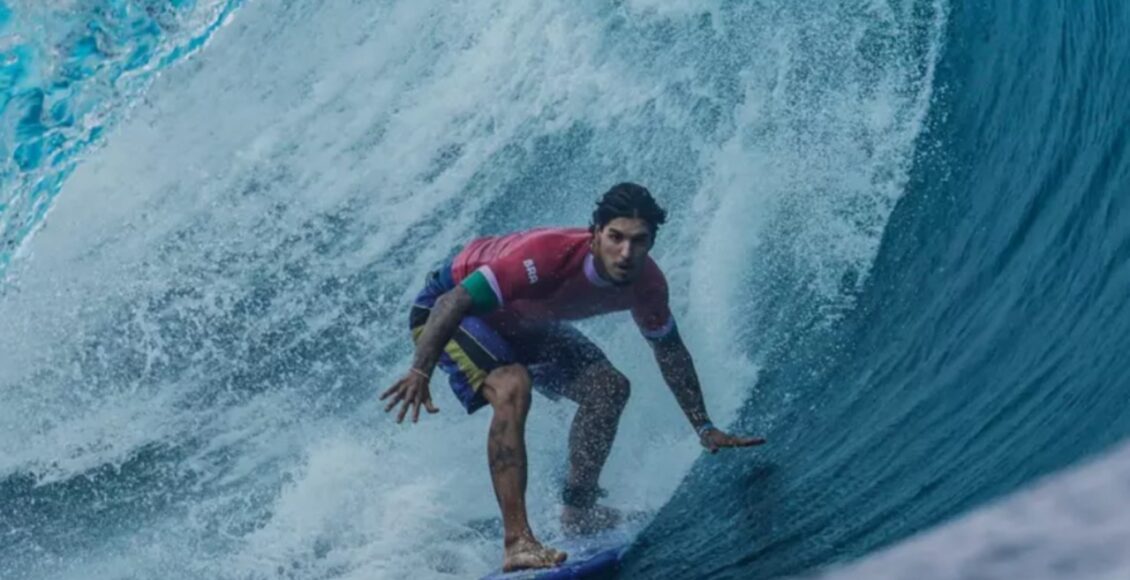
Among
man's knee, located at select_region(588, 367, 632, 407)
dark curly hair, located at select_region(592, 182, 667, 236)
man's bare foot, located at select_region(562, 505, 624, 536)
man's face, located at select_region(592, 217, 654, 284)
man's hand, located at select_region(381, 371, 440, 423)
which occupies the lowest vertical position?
man's hand, located at select_region(381, 371, 440, 423)

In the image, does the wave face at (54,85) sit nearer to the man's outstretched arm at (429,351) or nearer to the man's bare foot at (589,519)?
the man's outstretched arm at (429,351)

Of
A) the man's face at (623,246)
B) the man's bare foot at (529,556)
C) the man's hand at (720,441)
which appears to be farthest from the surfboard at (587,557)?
the man's face at (623,246)

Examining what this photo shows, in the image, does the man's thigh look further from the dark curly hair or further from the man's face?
the dark curly hair

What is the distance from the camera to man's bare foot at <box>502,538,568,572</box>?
311 centimetres

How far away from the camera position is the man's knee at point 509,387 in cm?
340

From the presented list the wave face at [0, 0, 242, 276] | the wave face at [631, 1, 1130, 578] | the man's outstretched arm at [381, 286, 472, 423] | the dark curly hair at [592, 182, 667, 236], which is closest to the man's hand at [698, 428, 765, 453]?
the wave face at [631, 1, 1130, 578]

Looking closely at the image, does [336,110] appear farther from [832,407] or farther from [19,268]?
[832,407]

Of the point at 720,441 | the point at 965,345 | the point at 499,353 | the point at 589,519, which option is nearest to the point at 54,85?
the point at 499,353

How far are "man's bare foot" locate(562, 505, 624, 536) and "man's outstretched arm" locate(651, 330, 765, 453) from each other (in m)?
0.33

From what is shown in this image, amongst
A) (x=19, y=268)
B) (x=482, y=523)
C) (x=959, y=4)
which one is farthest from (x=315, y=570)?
(x=959, y=4)

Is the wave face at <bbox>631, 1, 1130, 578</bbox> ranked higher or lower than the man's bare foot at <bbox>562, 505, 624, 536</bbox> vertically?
higher

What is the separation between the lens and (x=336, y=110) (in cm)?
612

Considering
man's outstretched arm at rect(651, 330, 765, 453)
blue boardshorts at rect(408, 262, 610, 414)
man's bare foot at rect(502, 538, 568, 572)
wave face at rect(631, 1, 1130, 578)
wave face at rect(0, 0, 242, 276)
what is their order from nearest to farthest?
man's bare foot at rect(502, 538, 568, 572)
wave face at rect(631, 1, 1130, 578)
blue boardshorts at rect(408, 262, 610, 414)
man's outstretched arm at rect(651, 330, 765, 453)
wave face at rect(0, 0, 242, 276)

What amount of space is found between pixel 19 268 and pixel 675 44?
319 centimetres
